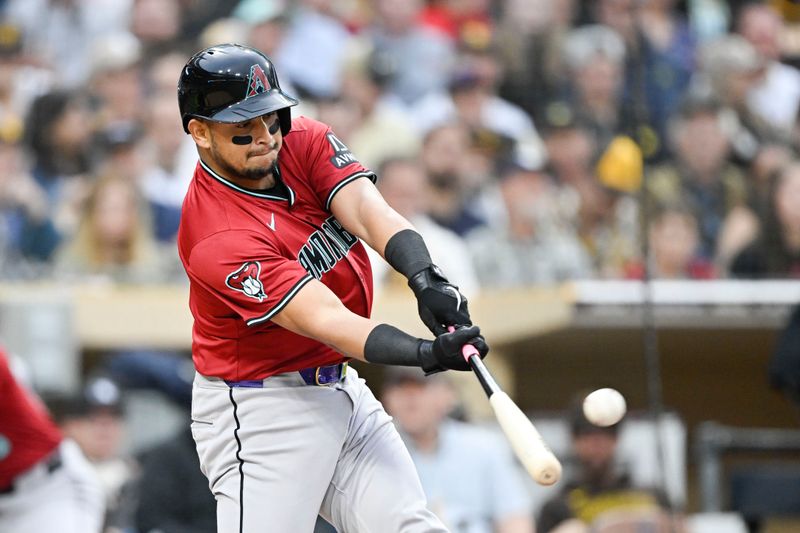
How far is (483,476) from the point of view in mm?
6680

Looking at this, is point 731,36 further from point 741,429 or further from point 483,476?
point 483,476

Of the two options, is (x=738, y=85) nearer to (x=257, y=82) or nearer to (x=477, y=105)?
(x=477, y=105)

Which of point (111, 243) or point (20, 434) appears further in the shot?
point (111, 243)

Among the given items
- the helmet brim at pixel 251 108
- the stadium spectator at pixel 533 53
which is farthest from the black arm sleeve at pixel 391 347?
the stadium spectator at pixel 533 53

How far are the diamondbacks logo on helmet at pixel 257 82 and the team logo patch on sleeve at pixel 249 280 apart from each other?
1.54ft

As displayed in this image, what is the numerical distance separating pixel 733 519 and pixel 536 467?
3.73 m

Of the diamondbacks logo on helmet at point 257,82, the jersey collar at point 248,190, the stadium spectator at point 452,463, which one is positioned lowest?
the stadium spectator at point 452,463

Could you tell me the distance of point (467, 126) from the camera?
945cm

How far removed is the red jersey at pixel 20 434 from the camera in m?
5.43

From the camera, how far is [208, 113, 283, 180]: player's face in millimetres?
3902

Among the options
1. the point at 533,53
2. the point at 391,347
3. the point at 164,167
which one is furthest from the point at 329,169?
the point at 533,53

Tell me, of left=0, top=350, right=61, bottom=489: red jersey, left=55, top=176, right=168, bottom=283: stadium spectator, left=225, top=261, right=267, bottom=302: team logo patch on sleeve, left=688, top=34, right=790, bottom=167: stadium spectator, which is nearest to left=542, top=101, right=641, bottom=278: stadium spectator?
left=688, top=34, right=790, bottom=167: stadium spectator

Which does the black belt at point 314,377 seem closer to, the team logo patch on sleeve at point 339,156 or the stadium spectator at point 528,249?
the team logo patch on sleeve at point 339,156

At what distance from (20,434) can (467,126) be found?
15.2ft
